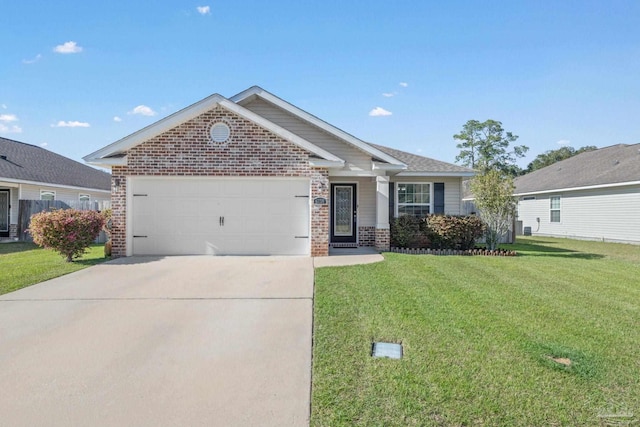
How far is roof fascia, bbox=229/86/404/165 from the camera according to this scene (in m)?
11.5

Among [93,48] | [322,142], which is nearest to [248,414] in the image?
[322,142]

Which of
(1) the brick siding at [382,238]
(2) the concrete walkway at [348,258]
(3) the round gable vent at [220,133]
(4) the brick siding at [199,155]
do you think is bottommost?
(2) the concrete walkway at [348,258]

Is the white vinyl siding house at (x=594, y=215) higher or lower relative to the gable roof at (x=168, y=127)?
lower

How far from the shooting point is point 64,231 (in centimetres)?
940

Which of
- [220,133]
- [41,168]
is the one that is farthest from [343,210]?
[41,168]

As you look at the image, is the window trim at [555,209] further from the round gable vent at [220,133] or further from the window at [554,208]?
the round gable vent at [220,133]

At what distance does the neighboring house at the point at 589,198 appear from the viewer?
16625 millimetres

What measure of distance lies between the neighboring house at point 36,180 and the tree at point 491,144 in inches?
1587

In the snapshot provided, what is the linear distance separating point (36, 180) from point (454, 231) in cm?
1896

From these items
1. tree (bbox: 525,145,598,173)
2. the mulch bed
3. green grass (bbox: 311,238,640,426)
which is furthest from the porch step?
tree (bbox: 525,145,598,173)

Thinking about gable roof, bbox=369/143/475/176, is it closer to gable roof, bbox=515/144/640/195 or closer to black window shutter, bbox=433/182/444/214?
black window shutter, bbox=433/182/444/214

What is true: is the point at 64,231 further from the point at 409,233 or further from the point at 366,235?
the point at 409,233

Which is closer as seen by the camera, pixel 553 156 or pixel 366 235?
pixel 366 235

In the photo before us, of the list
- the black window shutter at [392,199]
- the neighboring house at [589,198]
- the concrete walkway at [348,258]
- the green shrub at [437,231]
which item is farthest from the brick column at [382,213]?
the neighboring house at [589,198]
